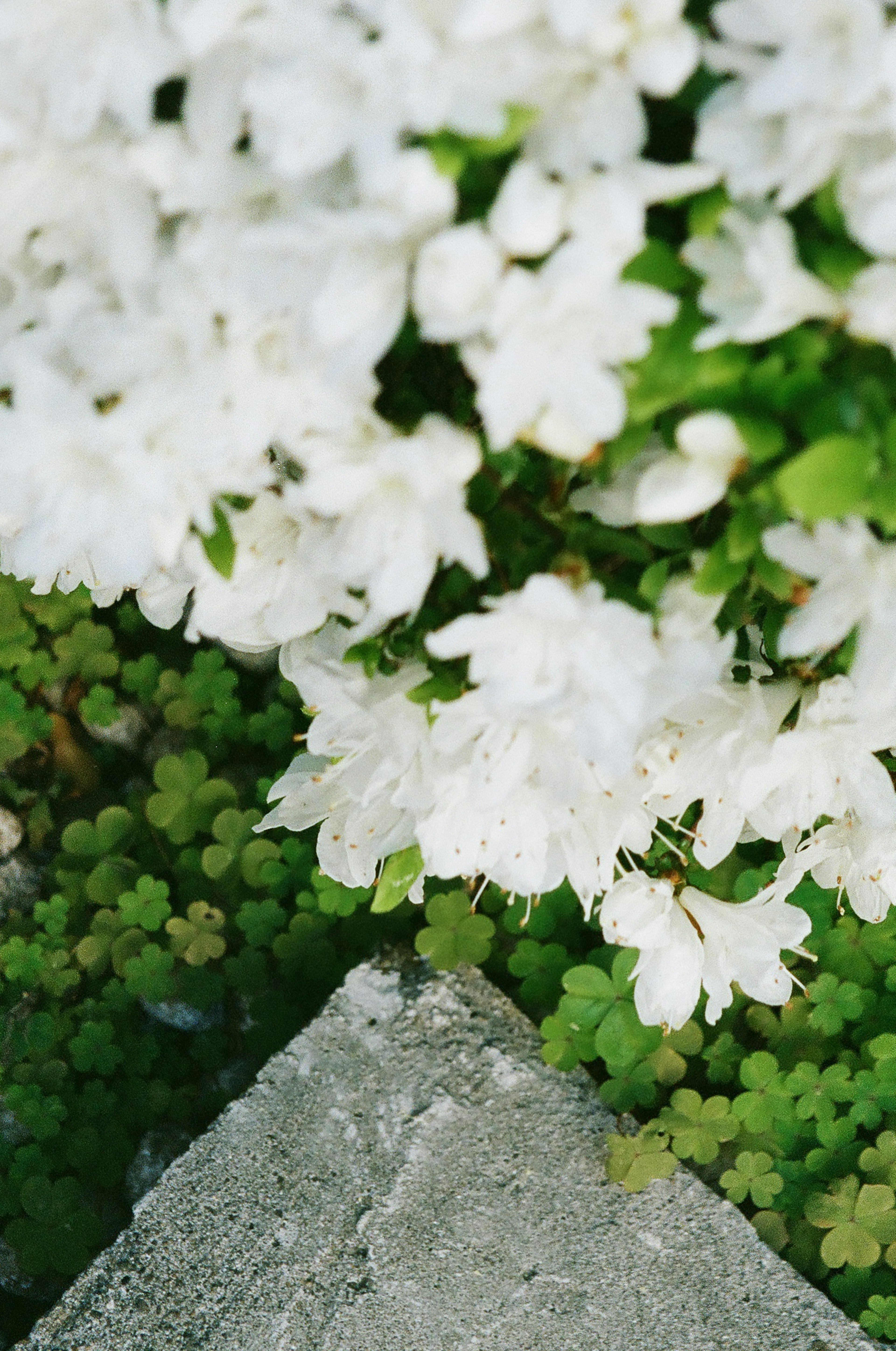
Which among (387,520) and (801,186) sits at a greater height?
(801,186)

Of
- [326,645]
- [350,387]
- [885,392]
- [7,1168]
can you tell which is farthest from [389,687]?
[7,1168]

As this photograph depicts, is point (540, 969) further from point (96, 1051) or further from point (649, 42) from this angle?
point (649, 42)

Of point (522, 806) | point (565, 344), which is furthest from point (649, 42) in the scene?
point (522, 806)

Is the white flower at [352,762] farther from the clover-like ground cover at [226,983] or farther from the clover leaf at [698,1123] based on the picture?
the clover leaf at [698,1123]

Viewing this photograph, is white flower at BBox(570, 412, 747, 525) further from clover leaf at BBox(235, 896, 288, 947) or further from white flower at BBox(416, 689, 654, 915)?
clover leaf at BBox(235, 896, 288, 947)

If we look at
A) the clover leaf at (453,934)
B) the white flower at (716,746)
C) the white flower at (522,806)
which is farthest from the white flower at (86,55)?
the clover leaf at (453,934)

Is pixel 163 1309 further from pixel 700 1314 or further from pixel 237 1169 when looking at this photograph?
pixel 700 1314

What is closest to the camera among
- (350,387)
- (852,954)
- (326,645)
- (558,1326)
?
(350,387)

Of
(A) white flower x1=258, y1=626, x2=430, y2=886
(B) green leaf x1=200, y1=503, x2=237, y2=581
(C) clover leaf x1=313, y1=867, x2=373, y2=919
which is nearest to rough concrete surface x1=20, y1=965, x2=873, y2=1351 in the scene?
(C) clover leaf x1=313, y1=867, x2=373, y2=919
